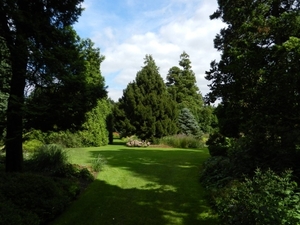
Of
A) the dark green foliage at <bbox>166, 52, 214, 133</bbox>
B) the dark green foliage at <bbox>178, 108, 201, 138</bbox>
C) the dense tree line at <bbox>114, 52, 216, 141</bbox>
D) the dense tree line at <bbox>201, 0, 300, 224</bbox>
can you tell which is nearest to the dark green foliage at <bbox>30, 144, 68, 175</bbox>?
the dense tree line at <bbox>201, 0, 300, 224</bbox>

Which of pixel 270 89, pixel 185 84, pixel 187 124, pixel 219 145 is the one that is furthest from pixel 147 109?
pixel 185 84

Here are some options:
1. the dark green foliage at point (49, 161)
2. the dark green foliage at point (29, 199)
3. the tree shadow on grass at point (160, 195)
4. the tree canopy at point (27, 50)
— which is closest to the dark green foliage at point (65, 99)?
the tree canopy at point (27, 50)

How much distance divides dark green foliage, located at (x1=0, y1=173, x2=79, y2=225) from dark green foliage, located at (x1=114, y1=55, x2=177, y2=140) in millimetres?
13378

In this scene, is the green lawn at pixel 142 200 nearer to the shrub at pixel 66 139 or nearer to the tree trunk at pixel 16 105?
the tree trunk at pixel 16 105

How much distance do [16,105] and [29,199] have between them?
7.14 ft

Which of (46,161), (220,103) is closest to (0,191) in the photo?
(46,161)

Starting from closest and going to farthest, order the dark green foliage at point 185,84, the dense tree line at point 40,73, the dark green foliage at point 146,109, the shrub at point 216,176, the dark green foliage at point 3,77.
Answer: the dense tree line at point 40,73 → the dark green foliage at point 3,77 → the shrub at point 216,176 → the dark green foliage at point 146,109 → the dark green foliage at point 185,84

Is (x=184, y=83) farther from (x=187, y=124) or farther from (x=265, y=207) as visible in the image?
(x=265, y=207)

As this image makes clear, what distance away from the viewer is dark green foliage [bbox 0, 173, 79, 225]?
3910 millimetres

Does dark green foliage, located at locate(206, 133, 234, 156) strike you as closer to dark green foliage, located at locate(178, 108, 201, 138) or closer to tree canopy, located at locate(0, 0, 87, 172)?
tree canopy, located at locate(0, 0, 87, 172)

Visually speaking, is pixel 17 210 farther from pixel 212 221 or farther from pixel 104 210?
pixel 212 221

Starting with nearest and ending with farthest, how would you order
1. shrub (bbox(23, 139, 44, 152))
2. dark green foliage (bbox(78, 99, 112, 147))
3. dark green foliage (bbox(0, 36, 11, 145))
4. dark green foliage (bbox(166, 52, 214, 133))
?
dark green foliage (bbox(0, 36, 11, 145))
shrub (bbox(23, 139, 44, 152))
dark green foliage (bbox(78, 99, 112, 147))
dark green foliage (bbox(166, 52, 214, 133))

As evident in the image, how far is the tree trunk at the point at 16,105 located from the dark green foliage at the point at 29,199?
2.91 feet

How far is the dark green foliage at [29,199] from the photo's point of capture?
3.91m
